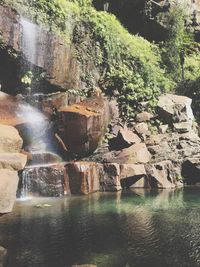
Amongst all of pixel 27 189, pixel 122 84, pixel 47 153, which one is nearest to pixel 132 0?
pixel 122 84

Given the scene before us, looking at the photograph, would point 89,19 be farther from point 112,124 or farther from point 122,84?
point 112,124

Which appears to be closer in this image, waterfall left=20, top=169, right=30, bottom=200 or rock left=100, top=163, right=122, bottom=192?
waterfall left=20, top=169, right=30, bottom=200

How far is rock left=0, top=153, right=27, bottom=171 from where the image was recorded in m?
14.2

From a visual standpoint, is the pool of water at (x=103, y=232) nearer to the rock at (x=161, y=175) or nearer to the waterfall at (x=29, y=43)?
the rock at (x=161, y=175)

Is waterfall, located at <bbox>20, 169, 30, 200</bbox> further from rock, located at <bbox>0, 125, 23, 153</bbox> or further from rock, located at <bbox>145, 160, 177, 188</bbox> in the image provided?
rock, located at <bbox>145, 160, 177, 188</bbox>

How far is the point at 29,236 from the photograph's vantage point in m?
12.4

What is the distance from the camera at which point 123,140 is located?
22.7 m

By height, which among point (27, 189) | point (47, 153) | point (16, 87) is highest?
point (16, 87)

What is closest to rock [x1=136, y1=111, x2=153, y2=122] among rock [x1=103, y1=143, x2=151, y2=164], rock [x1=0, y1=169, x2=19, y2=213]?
rock [x1=103, y1=143, x2=151, y2=164]

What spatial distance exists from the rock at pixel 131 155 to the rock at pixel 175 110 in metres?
4.26

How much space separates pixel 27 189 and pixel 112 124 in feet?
24.7

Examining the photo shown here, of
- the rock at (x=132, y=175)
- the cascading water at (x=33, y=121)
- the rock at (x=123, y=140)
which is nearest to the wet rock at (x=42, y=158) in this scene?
the cascading water at (x=33, y=121)

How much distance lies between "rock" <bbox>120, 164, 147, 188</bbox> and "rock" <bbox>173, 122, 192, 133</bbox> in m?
4.86

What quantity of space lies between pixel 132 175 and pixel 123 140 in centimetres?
253
